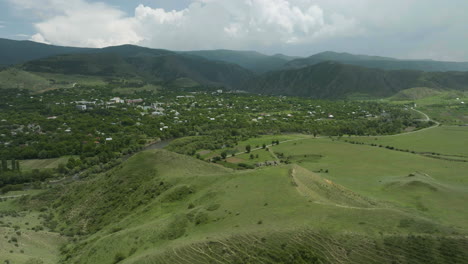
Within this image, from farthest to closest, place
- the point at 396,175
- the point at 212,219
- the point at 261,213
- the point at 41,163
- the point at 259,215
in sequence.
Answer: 1. the point at 41,163
2. the point at 396,175
3. the point at 212,219
4. the point at 261,213
5. the point at 259,215

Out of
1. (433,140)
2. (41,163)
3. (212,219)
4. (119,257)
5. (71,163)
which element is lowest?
(41,163)

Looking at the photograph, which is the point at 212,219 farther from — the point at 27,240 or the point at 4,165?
the point at 4,165

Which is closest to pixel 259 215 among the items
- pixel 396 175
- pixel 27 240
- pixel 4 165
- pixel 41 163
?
pixel 27 240

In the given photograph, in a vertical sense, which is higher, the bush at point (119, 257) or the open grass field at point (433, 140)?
the open grass field at point (433, 140)

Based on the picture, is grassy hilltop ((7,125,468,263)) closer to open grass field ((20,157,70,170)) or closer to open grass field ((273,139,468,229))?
open grass field ((273,139,468,229))

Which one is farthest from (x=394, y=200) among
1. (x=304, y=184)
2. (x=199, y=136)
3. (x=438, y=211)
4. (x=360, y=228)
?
(x=199, y=136)

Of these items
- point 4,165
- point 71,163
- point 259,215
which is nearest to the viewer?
point 259,215

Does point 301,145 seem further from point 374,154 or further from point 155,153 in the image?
point 155,153

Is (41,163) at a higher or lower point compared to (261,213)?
lower

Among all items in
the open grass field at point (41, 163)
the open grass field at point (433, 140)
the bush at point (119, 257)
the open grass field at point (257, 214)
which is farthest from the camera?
the open grass field at point (433, 140)

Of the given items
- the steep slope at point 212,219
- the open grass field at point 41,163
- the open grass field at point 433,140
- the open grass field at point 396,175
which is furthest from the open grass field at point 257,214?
the open grass field at point 41,163

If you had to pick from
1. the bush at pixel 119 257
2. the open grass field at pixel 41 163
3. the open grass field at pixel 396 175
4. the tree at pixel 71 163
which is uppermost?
the open grass field at pixel 396 175

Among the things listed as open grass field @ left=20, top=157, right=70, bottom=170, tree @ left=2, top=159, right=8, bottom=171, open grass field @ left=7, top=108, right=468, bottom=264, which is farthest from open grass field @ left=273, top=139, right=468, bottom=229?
tree @ left=2, top=159, right=8, bottom=171

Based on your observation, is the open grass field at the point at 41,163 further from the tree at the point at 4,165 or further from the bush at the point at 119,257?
the bush at the point at 119,257
